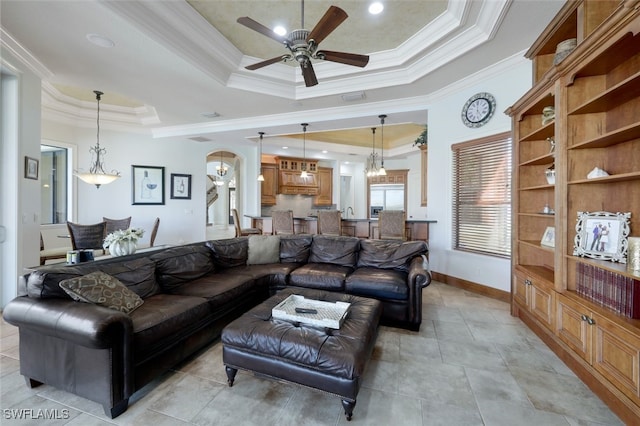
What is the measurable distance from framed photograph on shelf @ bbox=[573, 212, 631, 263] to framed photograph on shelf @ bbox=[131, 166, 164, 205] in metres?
7.50

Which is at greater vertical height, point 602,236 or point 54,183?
point 54,183

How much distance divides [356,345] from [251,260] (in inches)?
99.2

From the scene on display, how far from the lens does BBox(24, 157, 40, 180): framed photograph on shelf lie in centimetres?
343

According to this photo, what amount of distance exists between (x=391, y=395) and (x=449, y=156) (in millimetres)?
3774

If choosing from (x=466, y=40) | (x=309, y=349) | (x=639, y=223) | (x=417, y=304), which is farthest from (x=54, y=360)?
(x=466, y=40)

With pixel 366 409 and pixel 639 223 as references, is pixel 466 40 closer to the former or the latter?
pixel 639 223

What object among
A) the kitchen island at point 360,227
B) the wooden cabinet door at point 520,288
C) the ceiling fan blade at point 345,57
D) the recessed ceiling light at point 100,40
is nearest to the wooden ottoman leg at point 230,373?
the ceiling fan blade at point 345,57

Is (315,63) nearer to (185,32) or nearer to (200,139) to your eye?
(185,32)

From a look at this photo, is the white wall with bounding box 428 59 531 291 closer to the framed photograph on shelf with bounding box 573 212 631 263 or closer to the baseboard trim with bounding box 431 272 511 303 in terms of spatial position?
the baseboard trim with bounding box 431 272 511 303

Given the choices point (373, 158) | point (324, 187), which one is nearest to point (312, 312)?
point (373, 158)

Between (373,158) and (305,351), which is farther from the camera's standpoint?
(373,158)

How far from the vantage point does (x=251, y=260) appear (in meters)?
4.02

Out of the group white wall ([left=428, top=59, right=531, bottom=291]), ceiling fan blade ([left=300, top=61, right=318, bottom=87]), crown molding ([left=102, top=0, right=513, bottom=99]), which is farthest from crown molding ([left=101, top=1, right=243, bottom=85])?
white wall ([left=428, top=59, right=531, bottom=291])

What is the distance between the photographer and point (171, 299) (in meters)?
2.46
